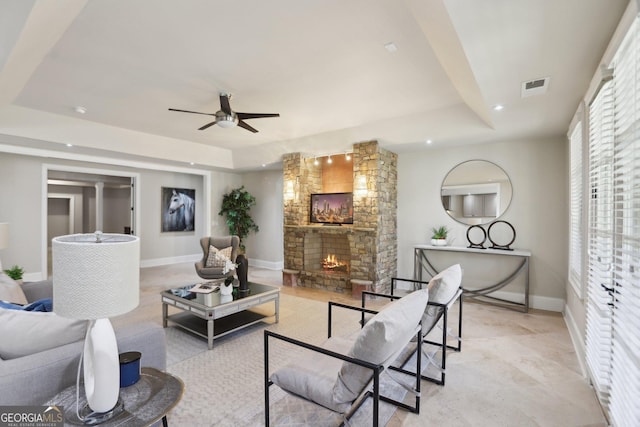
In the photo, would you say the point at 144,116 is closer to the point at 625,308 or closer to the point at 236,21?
the point at 236,21

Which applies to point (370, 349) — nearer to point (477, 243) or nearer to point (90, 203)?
point (477, 243)

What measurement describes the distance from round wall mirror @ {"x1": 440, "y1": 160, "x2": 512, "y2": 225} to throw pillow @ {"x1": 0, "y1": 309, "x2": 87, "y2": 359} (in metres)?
4.92

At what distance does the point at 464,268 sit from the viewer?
196 inches

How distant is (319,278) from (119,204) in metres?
7.14

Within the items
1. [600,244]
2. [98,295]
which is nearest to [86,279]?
[98,295]

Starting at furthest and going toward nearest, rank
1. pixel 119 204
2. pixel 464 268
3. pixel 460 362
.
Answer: pixel 119 204, pixel 464 268, pixel 460 362

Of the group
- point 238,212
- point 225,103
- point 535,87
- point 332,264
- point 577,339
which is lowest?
point 577,339

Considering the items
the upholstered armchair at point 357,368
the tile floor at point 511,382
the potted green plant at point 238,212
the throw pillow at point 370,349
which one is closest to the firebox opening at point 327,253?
the potted green plant at point 238,212

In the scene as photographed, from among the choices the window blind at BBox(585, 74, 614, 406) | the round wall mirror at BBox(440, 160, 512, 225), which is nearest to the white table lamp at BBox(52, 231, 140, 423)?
the window blind at BBox(585, 74, 614, 406)

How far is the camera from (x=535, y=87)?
2.66 metres

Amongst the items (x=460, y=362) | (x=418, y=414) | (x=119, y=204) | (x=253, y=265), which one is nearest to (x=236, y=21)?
(x=418, y=414)

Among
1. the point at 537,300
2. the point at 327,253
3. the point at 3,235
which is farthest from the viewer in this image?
the point at 327,253

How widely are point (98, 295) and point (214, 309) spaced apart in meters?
2.06

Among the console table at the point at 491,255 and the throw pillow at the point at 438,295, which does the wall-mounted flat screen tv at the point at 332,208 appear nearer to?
the console table at the point at 491,255
